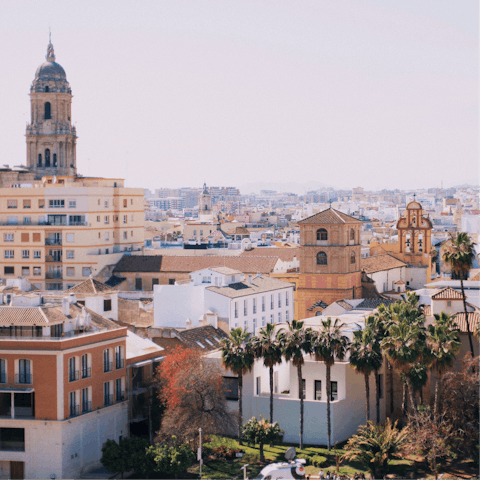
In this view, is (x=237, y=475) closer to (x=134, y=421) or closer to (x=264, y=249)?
(x=134, y=421)

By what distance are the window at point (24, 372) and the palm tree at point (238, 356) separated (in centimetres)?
1056

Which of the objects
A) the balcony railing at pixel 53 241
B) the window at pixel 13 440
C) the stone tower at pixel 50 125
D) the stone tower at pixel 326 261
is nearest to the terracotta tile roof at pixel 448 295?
the window at pixel 13 440

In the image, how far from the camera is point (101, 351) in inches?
2112

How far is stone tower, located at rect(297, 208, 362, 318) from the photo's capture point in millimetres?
89438

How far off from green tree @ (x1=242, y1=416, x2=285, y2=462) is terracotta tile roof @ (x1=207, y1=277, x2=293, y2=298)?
21154mm

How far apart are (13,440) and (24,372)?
3658 mm

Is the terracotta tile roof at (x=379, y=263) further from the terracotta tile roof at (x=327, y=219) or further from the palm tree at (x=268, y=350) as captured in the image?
the palm tree at (x=268, y=350)

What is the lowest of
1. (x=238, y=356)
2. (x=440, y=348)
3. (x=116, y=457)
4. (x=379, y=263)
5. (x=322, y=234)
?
(x=116, y=457)

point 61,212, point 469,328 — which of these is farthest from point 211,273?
point 469,328

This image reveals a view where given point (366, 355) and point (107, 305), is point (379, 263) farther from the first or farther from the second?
point (366, 355)

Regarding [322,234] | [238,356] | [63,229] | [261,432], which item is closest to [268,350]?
[238,356]

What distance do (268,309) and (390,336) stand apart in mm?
30195

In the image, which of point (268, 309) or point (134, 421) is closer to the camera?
point (134, 421)

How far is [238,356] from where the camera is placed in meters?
52.5
